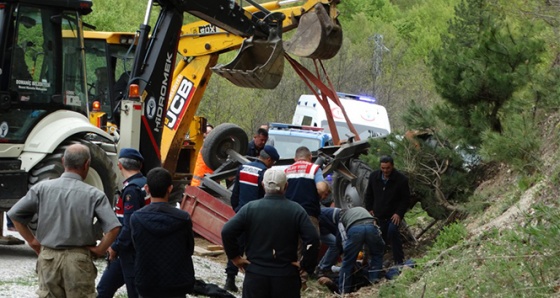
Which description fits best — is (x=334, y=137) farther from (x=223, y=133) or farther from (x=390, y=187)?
(x=390, y=187)

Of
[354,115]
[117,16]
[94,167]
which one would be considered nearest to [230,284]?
[94,167]

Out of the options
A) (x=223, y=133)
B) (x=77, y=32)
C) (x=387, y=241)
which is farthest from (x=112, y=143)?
(x=387, y=241)

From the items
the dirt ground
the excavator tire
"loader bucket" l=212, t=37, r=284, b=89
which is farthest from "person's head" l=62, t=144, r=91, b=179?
"loader bucket" l=212, t=37, r=284, b=89

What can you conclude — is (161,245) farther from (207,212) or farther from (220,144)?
(220,144)

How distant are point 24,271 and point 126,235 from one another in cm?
386

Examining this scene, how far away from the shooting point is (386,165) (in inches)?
561

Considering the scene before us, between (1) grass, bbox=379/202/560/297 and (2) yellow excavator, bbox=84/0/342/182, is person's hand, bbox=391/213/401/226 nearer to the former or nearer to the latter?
(1) grass, bbox=379/202/560/297

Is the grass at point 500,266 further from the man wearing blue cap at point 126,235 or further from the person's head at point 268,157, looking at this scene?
the man wearing blue cap at point 126,235

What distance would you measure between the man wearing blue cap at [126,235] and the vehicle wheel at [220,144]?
6.98m

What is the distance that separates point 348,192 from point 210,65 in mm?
3315

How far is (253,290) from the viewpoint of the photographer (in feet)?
28.2

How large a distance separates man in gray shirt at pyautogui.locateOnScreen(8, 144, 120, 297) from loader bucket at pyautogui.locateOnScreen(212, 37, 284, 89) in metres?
8.10

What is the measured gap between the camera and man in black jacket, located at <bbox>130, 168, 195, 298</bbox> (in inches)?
318

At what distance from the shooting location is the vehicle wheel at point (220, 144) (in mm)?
16750
